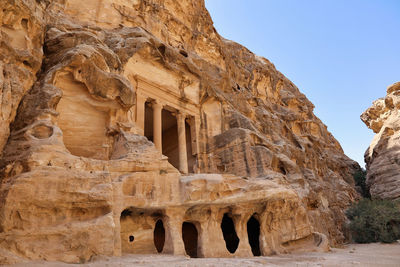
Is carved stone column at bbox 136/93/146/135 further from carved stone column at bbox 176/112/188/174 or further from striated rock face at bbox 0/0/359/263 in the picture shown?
carved stone column at bbox 176/112/188/174

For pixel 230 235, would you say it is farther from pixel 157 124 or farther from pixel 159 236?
pixel 157 124

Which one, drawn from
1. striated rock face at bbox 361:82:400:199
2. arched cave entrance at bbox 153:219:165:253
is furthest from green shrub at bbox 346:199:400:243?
arched cave entrance at bbox 153:219:165:253

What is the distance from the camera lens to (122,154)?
36.5 feet

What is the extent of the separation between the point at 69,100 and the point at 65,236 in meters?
5.64

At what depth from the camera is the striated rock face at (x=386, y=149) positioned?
30859mm

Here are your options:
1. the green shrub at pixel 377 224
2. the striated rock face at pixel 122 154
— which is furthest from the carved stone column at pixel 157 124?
the green shrub at pixel 377 224

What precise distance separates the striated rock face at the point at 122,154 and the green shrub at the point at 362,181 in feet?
57.8

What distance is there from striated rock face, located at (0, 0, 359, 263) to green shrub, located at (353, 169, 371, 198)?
1761cm

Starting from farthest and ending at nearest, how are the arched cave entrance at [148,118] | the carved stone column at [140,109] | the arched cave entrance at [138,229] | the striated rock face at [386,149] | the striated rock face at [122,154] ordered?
the striated rock face at [386,149]
the arched cave entrance at [148,118]
the carved stone column at [140,109]
the arched cave entrance at [138,229]
the striated rock face at [122,154]

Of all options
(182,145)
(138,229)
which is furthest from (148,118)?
(138,229)

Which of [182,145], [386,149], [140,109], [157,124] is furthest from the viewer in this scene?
[386,149]

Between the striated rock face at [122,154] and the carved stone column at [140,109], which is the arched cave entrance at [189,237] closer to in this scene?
the striated rock face at [122,154]

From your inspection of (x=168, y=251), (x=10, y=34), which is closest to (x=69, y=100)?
(x=10, y=34)

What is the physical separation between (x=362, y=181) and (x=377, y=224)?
64.3 ft
